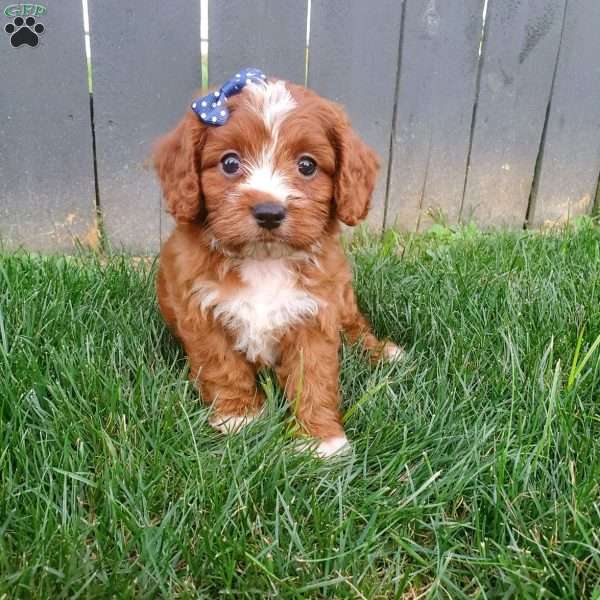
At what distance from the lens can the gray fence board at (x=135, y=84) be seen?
3807mm

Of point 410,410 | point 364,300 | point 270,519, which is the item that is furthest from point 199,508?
point 364,300

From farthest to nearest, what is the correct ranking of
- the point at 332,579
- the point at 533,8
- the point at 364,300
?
the point at 533,8
the point at 364,300
the point at 332,579

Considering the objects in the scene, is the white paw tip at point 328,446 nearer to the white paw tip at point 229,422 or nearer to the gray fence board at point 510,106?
the white paw tip at point 229,422

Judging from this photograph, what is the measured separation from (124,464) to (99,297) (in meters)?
1.26

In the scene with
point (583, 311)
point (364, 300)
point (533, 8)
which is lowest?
point (364, 300)

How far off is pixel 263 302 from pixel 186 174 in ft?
1.72

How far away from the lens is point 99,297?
302 cm

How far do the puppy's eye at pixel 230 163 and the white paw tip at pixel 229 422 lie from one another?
0.87 metres

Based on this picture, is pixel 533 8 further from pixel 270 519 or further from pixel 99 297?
pixel 270 519

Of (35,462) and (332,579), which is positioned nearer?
(332,579)

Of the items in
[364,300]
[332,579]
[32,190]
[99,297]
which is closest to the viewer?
[332,579]

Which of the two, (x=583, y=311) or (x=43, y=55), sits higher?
(x=43, y=55)

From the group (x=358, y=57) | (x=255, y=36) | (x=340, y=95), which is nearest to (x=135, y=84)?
(x=255, y=36)

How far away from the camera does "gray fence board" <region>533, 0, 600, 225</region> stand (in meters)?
4.47
